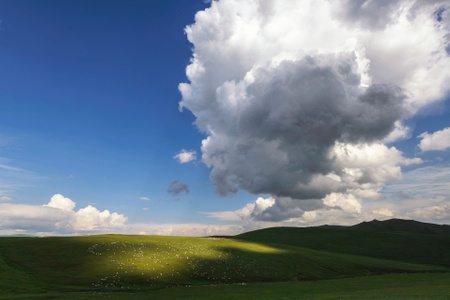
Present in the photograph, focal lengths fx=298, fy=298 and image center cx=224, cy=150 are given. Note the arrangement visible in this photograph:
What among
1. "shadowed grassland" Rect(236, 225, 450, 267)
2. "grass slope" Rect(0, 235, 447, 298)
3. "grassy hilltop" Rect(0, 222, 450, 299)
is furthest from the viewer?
"shadowed grassland" Rect(236, 225, 450, 267)

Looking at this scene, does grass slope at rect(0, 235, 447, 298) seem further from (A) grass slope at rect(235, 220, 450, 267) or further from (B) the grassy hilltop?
(A) grass slope at rect(235, 220, 450, 267)

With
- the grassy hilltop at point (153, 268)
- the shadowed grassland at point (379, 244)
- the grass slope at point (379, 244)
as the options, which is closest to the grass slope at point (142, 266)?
the grassy hilltop at point (153, 268)

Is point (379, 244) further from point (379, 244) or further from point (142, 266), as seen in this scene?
point (142, 266)

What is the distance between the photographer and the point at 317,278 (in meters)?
74.2

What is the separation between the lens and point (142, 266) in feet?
210

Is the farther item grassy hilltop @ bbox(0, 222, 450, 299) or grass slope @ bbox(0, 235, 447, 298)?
grass slope @ bbox(0, 235, 447, 298)

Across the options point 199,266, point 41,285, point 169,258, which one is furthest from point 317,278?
point 41,285

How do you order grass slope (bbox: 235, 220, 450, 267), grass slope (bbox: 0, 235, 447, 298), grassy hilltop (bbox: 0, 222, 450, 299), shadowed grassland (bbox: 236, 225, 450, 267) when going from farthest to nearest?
1. shadowed grassland (bbox: 236, 225, 450, 267)
2. grass slope (bbox: 235, 220, 450, 267)
3. grass slope (bbox: 0, 235, 447, 298)
4. grassy hilltop (bbox: 0, 222, 450, 299)

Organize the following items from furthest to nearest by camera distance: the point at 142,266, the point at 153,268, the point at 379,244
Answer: the point at 379,244 < the point at 142,266 < the point at 153,268

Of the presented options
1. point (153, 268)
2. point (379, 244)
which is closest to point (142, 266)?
point (153, 268)

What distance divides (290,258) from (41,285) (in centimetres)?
6548

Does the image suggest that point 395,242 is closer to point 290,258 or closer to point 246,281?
point 290,258

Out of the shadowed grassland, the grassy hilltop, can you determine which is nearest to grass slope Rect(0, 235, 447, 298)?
the grassy hilltop

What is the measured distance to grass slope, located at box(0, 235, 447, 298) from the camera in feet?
171
